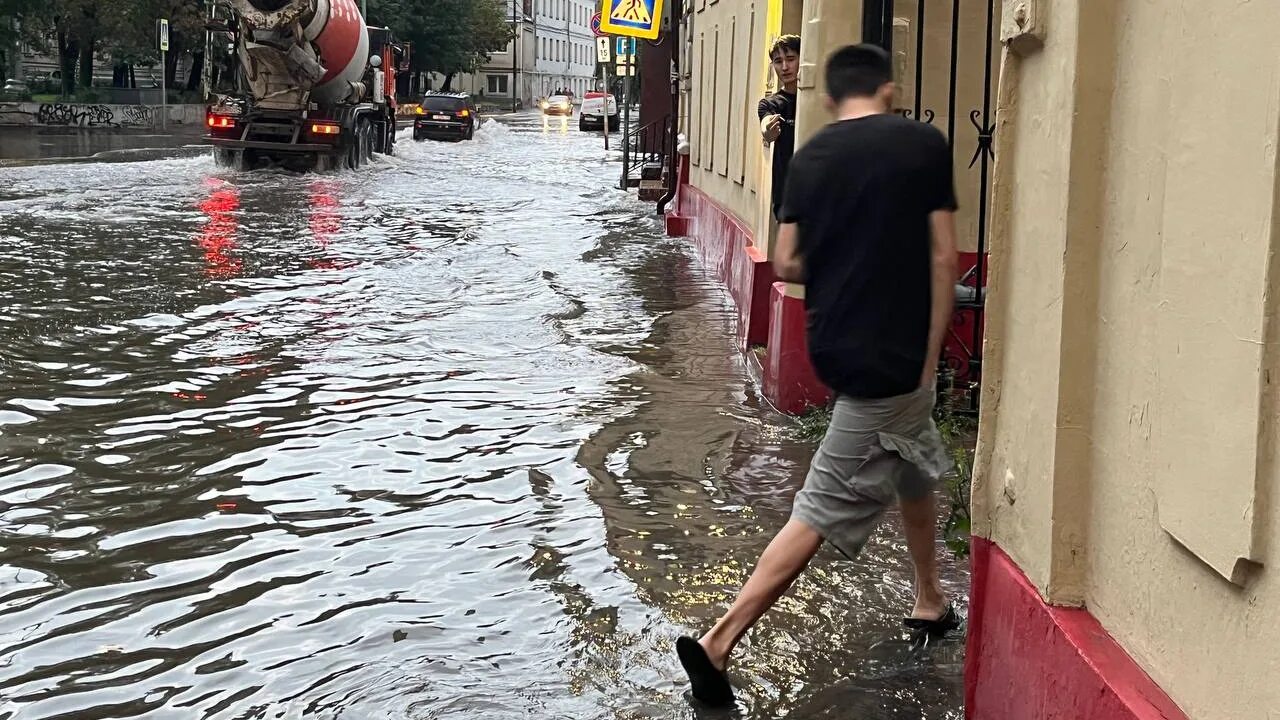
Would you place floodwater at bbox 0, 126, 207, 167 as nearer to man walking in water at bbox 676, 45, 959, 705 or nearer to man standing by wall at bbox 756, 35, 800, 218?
man standing by wall at bbox 756, 35, 800, 218

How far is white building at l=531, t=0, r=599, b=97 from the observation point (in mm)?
138500

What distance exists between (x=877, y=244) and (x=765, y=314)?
5467 mm

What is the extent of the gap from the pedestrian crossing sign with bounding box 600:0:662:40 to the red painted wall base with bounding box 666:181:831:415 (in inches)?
256

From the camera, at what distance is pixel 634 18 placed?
20.5 m

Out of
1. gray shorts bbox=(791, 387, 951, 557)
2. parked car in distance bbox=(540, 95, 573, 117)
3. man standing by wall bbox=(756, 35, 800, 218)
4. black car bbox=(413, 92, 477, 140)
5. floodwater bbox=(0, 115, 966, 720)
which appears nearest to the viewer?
gray shorts bbox=(791, 387, 951, 557)

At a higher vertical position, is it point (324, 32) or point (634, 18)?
point (324, 32)

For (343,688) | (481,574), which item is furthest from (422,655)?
(481,574)

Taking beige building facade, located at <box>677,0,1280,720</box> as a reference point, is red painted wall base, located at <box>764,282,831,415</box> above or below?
below

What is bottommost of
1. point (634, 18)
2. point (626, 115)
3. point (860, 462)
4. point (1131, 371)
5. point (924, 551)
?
point (924, 551)

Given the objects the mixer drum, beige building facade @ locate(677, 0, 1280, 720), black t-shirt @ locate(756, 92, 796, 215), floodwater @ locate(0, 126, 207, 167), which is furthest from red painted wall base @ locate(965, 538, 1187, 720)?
floodwater @ locate(0, 126, 207, 167)

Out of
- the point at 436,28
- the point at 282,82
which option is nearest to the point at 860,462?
the point at 282,82

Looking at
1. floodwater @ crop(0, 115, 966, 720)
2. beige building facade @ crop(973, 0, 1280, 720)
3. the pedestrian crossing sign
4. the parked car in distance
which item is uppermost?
the parked car in distance

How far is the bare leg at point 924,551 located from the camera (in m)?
4.50

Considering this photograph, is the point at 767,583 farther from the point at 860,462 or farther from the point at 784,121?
the point at 784,121
